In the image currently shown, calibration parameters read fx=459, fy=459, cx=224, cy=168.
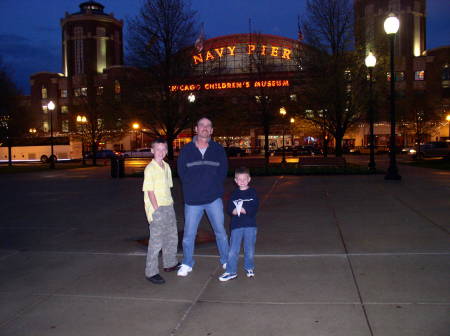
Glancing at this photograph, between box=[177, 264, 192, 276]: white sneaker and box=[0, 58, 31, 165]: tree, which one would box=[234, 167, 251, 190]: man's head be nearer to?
box=[177, 264, 192, 276]: white sneaker

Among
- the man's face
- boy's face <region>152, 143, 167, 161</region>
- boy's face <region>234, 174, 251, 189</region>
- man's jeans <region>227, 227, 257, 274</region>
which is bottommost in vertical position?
man's jeans <region>227, 227, 257, 274</region>

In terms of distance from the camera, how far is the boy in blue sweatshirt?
5422 millimetres

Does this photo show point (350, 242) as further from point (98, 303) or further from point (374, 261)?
point (98, 303)

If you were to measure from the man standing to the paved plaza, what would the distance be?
0.62 meters

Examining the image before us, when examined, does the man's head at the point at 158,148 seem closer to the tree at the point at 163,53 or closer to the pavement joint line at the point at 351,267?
the pavement joint line at the point at 351,267

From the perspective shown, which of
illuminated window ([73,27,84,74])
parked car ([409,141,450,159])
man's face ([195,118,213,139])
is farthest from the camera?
illuminated window ([73,27,84,74])

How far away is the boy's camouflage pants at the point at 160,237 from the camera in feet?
18.0

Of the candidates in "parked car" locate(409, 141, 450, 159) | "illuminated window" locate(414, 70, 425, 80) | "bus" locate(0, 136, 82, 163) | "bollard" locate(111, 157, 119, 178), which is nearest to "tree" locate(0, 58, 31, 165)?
"bus" locate(0, 136, 82, 163)

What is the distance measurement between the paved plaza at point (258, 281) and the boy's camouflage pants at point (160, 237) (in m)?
0.24

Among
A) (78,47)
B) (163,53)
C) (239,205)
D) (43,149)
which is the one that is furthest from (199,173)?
(78,47)

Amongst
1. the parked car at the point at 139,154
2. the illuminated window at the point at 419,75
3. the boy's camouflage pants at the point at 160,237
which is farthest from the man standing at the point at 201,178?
the illuminated window at the point at 419,75

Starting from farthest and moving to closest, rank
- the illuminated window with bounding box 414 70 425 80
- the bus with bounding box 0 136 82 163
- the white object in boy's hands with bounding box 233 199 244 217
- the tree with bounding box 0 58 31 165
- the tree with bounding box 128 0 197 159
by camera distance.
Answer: the illuminated window with bounding box 414 70 425 80 → the bus with bounding box 0 136 82 163 → the tree with bounding box 0 58 31 165 → the tree with bounding box 128 0 197 159 → the white object in boy's hands with bounding box 233 199 244 217

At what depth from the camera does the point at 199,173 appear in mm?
5617

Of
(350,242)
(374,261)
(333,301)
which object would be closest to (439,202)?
(350,242)
